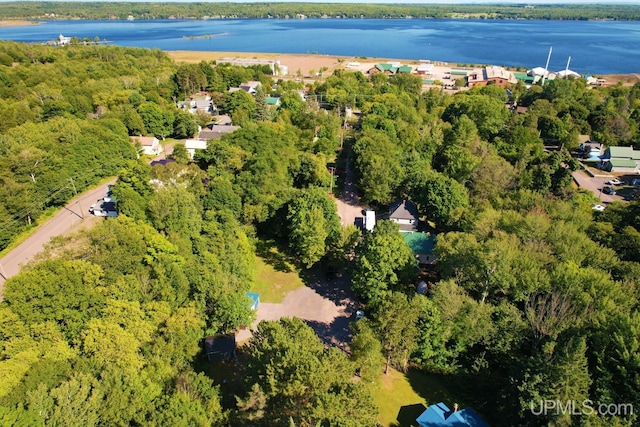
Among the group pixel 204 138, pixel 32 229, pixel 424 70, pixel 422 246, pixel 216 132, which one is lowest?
pixel 32 229

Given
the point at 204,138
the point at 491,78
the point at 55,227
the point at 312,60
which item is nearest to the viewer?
the point at 55,227

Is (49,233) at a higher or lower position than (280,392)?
lower

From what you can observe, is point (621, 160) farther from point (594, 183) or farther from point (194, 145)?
point (194, 145)

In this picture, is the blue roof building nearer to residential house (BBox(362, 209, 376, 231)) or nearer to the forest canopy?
the forest canopy

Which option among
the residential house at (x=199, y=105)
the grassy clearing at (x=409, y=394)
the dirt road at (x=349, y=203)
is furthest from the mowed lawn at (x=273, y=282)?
the residential house at (x=199, y=105)

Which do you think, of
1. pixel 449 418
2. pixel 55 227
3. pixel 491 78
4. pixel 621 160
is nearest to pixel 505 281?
pixel 449 418

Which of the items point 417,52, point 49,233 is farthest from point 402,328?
point 417,52

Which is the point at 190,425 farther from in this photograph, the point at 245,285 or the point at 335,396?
the point at 245,285
